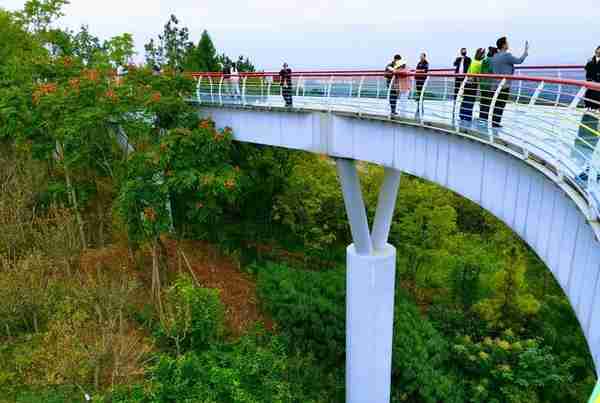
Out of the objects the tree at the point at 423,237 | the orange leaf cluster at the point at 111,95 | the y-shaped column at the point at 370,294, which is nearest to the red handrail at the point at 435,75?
→ the y-shaped column at the point at 370,294

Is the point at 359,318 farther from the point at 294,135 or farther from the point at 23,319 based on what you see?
the point at 23,319

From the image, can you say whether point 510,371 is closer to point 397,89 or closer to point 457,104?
point 397,89

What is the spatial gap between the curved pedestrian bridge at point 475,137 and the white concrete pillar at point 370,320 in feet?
1.65

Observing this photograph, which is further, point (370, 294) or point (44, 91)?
point (44, 91)

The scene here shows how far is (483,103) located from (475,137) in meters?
0.85

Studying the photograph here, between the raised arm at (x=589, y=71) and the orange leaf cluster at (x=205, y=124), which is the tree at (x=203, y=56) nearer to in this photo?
the orange leaf cluster at (x=205, y=124)

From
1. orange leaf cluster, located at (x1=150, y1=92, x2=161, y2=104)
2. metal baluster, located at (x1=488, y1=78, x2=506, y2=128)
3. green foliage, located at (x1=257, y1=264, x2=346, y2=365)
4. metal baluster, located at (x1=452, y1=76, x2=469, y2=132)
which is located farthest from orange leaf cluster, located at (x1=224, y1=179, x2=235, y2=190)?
metal baluster, located at (x1=488, y1=78, x2=506, y2=128)

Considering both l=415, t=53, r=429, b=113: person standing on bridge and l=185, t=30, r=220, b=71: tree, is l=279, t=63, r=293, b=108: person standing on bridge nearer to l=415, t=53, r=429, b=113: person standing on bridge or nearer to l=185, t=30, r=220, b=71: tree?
l=415, t=53, r=429, b=113: person standing on bridge

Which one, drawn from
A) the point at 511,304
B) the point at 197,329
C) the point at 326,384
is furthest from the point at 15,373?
the point at 511,304

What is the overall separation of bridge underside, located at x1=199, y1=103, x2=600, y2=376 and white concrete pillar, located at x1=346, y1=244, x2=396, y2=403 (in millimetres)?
3603

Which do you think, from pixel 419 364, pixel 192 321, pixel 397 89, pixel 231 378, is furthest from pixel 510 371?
pixel 397 89

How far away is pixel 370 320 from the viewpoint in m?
13.1

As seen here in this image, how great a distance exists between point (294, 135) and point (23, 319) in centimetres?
878

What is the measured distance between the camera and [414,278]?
21.3 metres
